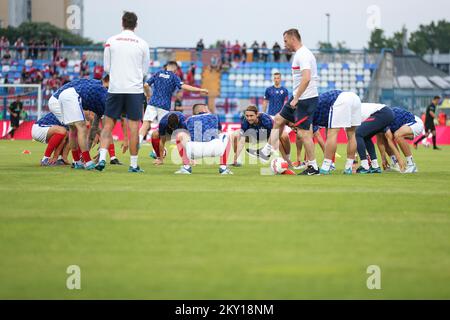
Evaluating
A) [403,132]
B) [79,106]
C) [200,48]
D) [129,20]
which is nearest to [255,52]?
[200,48]

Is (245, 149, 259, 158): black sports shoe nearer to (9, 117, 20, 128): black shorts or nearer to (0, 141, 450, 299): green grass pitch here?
(0, 141, 450, 299): green grass pitch

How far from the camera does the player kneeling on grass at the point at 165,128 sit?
1591 centimetres

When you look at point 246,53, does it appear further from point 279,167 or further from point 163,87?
point 279,167

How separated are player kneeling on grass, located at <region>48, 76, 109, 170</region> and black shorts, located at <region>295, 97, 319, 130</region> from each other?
352cm

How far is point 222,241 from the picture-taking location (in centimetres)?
701

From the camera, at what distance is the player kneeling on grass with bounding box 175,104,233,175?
14211 mm

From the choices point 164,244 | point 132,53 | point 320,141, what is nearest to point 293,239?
point 164,244

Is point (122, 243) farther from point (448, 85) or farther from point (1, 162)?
point (448, 85)

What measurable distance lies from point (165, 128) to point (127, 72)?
2.33m

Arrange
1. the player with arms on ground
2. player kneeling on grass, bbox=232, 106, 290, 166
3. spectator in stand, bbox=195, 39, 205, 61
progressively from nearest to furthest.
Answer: player kneeling on grass, bbox=232, 106, 290, 166
the player with arms on ground
spectator in stand, bbox=195, 39, 205, 61

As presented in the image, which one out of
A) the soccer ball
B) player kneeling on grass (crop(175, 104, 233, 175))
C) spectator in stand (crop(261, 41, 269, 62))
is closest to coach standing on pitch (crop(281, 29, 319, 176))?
the soccer ball

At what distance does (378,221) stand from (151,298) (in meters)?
3.63

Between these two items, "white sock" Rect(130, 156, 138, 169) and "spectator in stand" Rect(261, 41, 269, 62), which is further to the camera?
"spectator in stand" Rect(261, 41, 269, 62)

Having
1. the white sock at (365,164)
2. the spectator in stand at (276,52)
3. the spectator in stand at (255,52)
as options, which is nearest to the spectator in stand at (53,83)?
the spectator in stand at (255,52)
